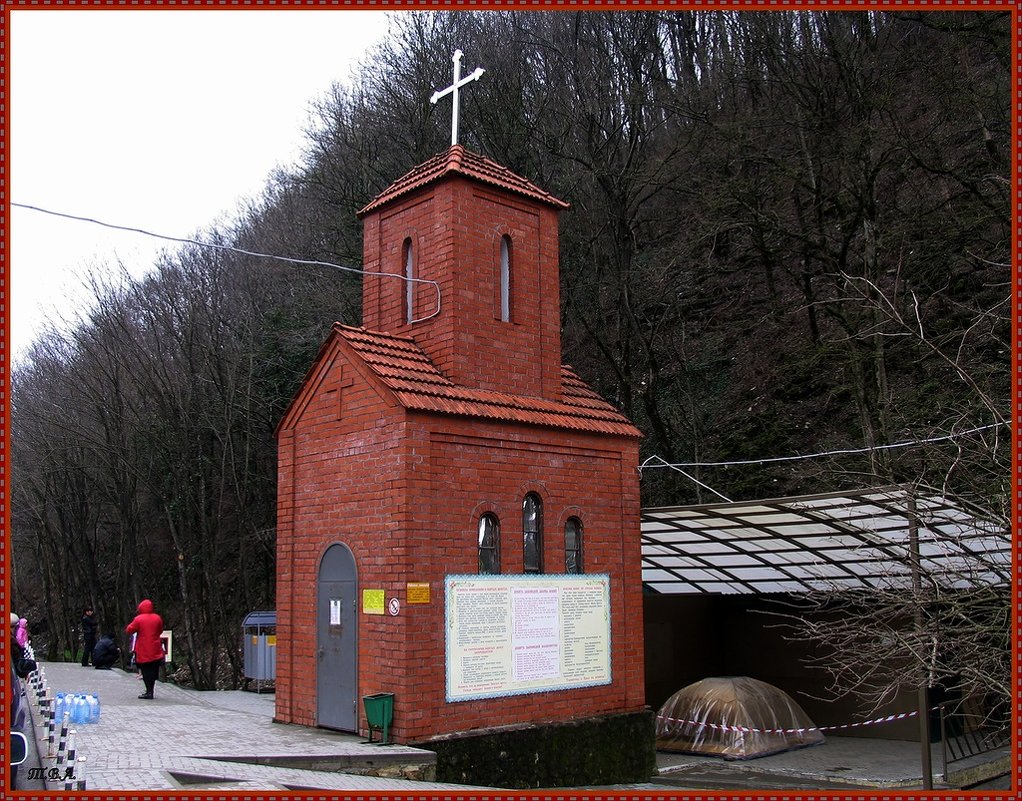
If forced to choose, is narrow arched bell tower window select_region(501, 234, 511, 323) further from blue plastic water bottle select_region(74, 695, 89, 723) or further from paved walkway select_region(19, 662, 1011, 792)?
blue plastic water bottle select_region(74, 695, 89, 723)

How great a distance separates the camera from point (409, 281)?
13156 millimetres

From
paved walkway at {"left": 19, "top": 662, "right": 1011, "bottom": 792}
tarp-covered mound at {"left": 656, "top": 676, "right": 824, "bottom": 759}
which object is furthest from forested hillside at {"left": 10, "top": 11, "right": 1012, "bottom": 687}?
paved walkway at {"left": 19, "top": 662, "right": 1011, "bottom": 792}

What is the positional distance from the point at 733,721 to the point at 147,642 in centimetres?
1007

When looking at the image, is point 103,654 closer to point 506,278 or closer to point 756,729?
point 756,729

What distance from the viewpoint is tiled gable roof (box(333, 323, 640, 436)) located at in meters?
11.4

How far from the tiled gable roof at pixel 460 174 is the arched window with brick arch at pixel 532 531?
4.18 meters

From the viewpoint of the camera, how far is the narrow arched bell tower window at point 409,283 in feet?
42.8

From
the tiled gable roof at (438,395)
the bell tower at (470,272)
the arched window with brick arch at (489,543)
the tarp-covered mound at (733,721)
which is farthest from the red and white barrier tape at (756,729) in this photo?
the bell tower at (470,272)

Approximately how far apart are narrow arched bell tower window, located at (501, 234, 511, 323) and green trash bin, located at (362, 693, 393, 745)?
522 cm

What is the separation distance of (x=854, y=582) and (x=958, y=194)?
9795 millimetres

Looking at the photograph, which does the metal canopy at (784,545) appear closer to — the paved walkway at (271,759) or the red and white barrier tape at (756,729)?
the red and white barrier tape at (756,729)

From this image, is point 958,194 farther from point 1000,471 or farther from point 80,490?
point 80,490

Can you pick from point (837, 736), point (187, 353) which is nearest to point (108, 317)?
point (187, 353)

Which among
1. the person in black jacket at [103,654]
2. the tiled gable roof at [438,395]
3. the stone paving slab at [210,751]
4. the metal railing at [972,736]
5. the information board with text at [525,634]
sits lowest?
the metal railing at [972,736]
